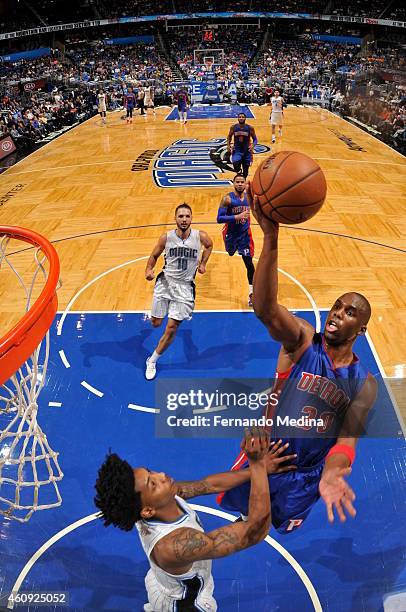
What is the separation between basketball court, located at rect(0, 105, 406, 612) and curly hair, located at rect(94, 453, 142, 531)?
1578 mm

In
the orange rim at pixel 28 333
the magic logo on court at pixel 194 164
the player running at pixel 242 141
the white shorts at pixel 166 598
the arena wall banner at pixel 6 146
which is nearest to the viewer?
the white shorts at pixel 166 598

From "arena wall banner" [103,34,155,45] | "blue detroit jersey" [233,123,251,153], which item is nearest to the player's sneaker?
"blue detroit jersey" [233,123,251,153]

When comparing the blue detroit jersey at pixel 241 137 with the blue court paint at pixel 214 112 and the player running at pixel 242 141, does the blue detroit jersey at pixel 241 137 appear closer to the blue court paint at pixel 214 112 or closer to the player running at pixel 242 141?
the player running at pixel 242 141

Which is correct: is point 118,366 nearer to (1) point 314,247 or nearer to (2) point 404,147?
(1) point 314,247

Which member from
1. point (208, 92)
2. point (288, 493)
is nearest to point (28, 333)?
point (288, 493)

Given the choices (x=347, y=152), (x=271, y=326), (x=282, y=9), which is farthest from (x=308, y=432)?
(x=282, y=9)

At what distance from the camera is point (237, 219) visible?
6.19 meters

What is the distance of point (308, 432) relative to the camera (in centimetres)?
284

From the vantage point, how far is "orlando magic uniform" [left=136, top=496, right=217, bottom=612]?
2.33 m

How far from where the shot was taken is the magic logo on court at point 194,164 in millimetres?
12430

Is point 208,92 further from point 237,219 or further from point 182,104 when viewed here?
point 237,219

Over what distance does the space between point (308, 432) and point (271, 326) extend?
752mm

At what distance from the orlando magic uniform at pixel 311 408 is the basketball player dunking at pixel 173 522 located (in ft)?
1.67

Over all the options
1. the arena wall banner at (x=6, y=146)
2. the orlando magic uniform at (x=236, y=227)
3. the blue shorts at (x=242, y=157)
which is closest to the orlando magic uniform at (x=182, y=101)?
the arena wall banner at (x=6, y=146)
